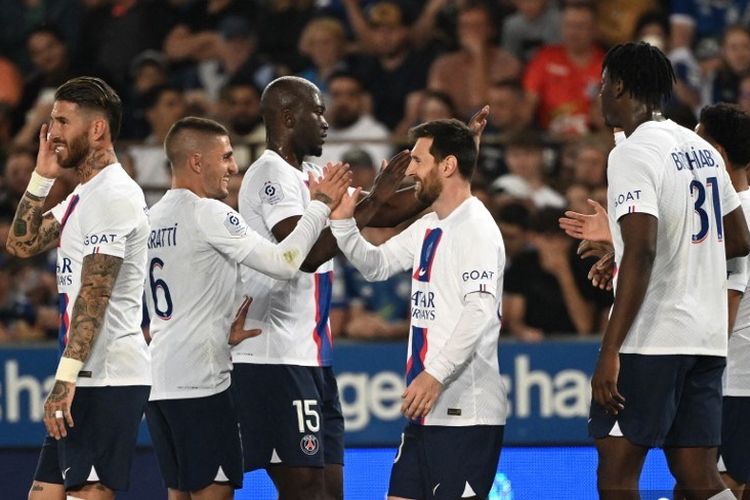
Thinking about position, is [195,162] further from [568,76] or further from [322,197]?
[568,76]

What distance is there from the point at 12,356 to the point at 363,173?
2794mm

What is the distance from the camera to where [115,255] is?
5.55 metres

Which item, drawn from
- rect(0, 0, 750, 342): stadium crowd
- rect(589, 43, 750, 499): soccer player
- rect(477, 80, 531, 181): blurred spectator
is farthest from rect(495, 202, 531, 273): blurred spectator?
rect(589, 43, 750, 499): soccer player

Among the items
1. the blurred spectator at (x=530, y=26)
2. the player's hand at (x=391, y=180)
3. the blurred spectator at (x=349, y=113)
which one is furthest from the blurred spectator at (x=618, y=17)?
the player's hand at (x=391, y=180)

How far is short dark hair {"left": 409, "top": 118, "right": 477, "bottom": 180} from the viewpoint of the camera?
591 centimetres

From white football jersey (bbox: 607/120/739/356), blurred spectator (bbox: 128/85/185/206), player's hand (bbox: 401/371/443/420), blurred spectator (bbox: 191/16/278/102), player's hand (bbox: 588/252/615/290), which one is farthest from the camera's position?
blurred spectator (bbox: 191/16/278/102)

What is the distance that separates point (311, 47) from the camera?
37.4ft

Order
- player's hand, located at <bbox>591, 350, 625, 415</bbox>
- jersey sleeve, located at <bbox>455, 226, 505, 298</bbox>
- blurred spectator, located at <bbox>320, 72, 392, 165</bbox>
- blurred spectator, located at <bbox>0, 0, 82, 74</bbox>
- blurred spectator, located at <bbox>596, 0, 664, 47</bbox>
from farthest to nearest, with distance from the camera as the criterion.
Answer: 1. blurred spectator, located at <bbox>0, 0, 82, 74</bbox>
2. blurred spectator, located at <bbox>596, 0, 664, 47</bbox>
3. blurred spectator, located at <bbox>320, 72, 392, 165</bbox>
4. jersey sleeve, located at <bbox>455, 226, 505, 298</bbox>
5. player's hand, located at <bbox>591, 350, 625, 415</bbox>

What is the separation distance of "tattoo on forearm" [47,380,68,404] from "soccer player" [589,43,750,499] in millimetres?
2122

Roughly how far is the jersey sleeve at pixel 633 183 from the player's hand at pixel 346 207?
1.33 meters

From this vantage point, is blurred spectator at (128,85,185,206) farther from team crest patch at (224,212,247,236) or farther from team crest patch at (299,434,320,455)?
team crest patch at (299,434,320,455)

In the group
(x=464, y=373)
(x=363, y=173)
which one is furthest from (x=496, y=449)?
(x=363, y=173)

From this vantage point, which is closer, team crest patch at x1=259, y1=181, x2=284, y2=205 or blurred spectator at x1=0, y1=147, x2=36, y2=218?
team crest patch at x1=259, y1=181, x2=284, y2=205

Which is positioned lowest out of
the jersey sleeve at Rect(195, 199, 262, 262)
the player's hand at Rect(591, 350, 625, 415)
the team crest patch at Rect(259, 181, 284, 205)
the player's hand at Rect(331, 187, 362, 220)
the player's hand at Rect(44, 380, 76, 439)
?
the player's hand at Rect(44, 380, 76, 439)
